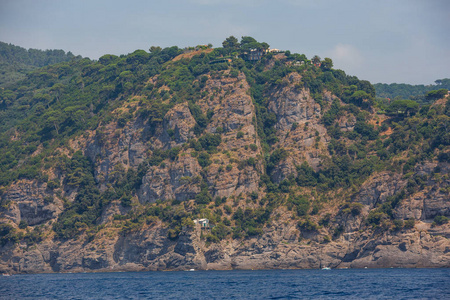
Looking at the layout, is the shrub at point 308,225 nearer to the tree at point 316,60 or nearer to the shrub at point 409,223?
the shrub at point 409,223

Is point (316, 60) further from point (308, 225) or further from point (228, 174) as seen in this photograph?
point (308, 225)

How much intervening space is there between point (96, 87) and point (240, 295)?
408 ft

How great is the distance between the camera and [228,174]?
5413 inches

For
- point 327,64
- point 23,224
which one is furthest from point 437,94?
point 23,224

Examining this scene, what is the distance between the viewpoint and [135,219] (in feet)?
435

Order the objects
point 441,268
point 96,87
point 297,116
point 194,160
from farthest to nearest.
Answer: point 96,87
point 297,116
point 194,160
point 441,268

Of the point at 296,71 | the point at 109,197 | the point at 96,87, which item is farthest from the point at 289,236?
the point at 96,87

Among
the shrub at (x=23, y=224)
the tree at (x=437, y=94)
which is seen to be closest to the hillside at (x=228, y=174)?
the shrub at (x=23, y=224)

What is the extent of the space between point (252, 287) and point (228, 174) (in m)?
55.7

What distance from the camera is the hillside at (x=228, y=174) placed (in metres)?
119

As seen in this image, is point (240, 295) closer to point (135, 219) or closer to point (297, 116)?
point (135, 219)

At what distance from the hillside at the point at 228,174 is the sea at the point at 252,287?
1559cm

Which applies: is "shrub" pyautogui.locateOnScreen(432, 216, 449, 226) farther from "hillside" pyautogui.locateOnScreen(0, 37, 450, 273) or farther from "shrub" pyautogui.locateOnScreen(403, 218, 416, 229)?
"shrub" pyautogui.locateOnScreen(403, 218, 416, 229)

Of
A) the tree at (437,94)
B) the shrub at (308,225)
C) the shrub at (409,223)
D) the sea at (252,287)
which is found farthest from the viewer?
the tree at (437,94)
